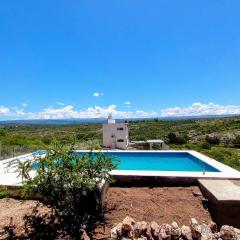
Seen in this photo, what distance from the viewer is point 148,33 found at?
18.7m

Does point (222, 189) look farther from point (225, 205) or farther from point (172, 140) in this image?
point (172, 140)

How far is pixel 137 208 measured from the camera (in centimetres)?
664

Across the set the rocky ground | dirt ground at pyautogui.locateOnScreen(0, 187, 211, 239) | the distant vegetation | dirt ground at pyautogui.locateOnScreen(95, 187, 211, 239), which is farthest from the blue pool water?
the rocky ground

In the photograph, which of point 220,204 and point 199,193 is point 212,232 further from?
point 199,193

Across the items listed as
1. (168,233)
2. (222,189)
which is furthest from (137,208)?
(222,189)

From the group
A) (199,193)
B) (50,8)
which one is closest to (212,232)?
(199,193)

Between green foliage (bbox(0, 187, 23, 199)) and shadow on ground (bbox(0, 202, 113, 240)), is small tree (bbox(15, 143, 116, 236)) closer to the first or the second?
shadow on ground (bbox(0, 202, 113, 240))

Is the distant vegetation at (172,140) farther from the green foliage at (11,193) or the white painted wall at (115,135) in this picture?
the green foliage at (11,193)

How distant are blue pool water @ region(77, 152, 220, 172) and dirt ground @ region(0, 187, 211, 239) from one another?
4915 mm

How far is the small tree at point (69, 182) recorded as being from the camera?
5406 millimetres

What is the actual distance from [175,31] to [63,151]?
14726mm

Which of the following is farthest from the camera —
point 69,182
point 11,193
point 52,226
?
point 11,193

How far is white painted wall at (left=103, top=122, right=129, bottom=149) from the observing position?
19.3 metres

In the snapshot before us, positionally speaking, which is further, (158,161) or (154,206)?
(158,161)
